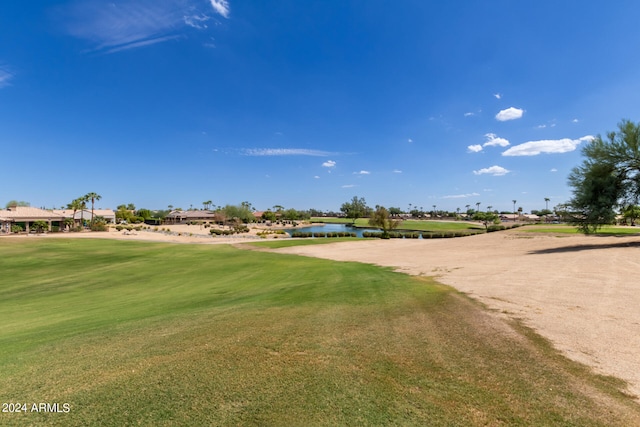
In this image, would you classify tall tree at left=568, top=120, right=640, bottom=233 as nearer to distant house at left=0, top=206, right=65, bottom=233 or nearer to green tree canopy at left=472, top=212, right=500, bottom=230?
green tree canopy at left=472, top=212, right=500, bottom=230

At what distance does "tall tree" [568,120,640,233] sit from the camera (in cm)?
2311

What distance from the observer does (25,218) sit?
213 feet

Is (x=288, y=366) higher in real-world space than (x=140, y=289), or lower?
higher

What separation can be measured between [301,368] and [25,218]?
89502 mm

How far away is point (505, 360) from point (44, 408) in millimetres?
7041

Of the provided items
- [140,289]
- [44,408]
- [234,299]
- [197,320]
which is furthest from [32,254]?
→ [44,408]

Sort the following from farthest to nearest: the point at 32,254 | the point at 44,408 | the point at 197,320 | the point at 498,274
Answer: the point at 32,254 → the point at 498,274 → the point at 197,320 → the point at 44,408

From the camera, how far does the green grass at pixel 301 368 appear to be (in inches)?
142

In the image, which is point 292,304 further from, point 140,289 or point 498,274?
point 498,274

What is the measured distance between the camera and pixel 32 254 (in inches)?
1177

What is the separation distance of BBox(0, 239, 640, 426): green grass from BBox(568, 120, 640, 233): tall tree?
23.3m

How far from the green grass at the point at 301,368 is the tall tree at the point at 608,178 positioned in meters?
23.3

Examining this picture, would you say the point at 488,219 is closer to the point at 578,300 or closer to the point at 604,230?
the point at 604,230

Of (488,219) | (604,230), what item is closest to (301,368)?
(604,230)
